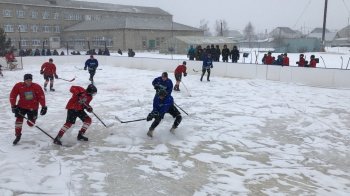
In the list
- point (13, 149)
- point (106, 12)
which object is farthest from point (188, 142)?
point (106, 12)

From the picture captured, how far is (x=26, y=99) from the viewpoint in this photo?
21.0 feet

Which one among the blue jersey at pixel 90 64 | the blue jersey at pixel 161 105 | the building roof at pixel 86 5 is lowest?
the blue jersey at pixel 161 105

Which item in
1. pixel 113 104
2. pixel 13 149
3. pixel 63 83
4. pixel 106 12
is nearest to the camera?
pixel 13 149

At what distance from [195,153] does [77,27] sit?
159 ft

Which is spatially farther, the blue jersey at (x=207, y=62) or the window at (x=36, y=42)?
the window at (x=36, y=42)

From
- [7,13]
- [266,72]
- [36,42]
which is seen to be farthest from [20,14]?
[266,72]

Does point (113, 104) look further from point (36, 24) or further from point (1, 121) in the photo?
point (36, 24)

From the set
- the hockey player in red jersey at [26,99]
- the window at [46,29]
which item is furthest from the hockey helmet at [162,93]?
the window at [46,29]

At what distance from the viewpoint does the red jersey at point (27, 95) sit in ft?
20.6

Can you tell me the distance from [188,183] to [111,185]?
108cm

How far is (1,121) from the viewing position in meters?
8.37

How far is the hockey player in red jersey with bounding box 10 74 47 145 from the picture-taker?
6.29 m

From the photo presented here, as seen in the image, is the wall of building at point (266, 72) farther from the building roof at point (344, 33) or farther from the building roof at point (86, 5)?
the building roof at point (344, 33)

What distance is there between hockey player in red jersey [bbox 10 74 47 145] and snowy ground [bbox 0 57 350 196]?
478 mm
